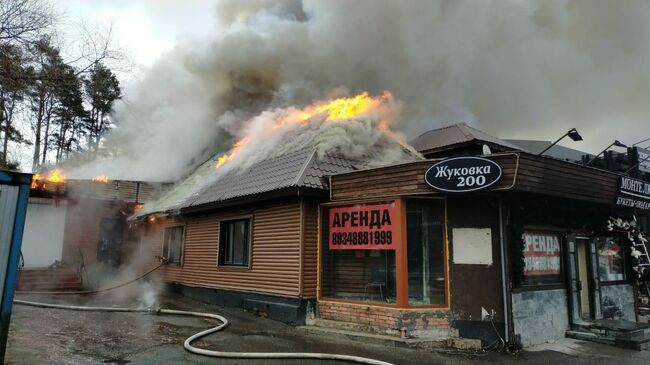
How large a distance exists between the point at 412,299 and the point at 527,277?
2.38 metres

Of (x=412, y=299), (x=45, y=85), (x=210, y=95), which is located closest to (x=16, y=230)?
(x=45, y=85)

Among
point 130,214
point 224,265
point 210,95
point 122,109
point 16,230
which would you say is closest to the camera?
point 16,230

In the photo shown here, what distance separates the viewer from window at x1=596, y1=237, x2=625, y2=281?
1116 cm

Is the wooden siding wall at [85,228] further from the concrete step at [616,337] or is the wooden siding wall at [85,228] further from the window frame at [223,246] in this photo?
the concrete step at [616,337]

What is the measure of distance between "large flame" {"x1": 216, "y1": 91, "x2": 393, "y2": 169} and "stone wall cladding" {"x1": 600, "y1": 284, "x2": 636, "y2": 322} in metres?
6.91

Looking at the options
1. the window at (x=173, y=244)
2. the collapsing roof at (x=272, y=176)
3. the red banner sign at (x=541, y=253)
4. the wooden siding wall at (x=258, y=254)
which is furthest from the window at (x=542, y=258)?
the window at (x=173, y=244)

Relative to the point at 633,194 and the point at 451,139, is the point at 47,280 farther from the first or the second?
the point at 633,194

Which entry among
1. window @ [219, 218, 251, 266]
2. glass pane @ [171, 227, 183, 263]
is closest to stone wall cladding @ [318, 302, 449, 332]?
window @ [219, 218, 251, 266]

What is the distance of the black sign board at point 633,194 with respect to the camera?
1017 centimetres

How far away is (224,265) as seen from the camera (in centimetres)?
1258

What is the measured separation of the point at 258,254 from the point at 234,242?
1.61 meters

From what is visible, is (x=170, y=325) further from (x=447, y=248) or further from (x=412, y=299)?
(x=447, y=248)

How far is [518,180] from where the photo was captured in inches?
308

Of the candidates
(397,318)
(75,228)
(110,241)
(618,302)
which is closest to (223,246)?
(397,318)
